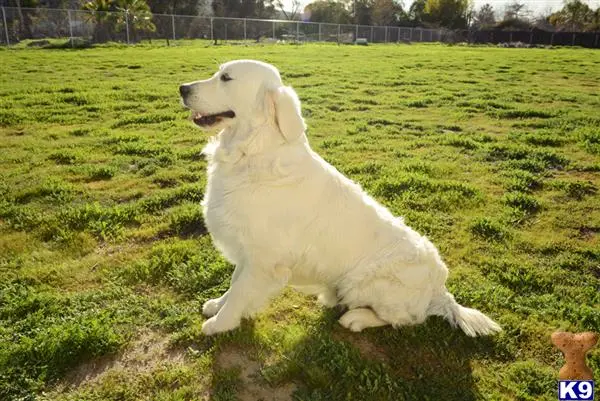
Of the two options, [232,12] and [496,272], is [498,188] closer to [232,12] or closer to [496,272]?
[496,272]

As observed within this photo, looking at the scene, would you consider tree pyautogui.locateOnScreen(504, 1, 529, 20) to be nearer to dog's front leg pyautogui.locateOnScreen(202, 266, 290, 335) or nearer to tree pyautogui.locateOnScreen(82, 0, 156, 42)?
tree pyautogui.locateOnScreen(82, 0, 156, 42)

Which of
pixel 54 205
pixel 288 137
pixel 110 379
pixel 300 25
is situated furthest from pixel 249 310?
pixel 300 25

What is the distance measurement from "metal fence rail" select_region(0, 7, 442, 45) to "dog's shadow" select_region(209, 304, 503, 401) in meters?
28.6

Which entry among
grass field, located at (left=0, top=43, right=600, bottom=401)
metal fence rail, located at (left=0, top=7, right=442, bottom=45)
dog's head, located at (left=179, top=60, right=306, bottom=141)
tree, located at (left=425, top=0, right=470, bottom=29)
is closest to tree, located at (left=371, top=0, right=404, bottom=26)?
tree, located at (left=425, top=0, right=470, bottom=29)

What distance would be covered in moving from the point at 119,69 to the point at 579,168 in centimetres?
1506

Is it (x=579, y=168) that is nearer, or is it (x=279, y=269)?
(x=279, y=269)

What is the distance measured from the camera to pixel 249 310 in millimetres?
2977

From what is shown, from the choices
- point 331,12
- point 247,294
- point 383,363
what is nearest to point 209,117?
point 247,294

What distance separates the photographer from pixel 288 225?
2.91 metres

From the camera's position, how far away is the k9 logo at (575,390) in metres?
2.50

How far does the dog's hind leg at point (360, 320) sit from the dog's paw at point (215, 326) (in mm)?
767

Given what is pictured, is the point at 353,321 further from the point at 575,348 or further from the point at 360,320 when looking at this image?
the point at 575,348

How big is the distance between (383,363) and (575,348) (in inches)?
42.7

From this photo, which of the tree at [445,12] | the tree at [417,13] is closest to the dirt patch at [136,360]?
the tree at [445,12]
